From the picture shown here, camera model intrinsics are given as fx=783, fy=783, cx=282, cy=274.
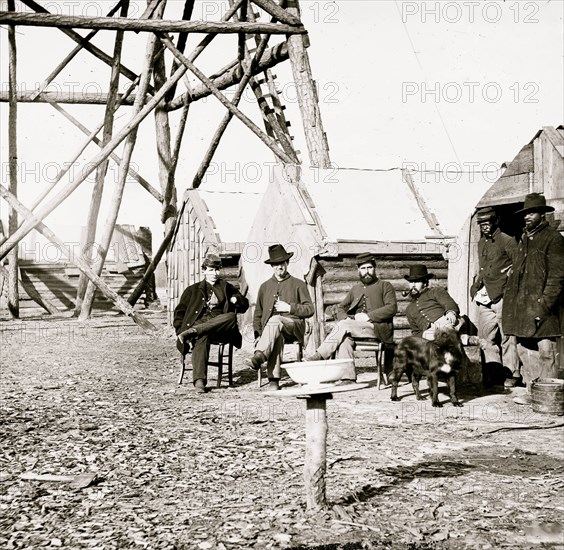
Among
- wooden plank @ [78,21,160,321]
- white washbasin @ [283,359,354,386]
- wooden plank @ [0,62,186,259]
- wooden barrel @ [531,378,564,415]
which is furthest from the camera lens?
wooden plank @ [78,21,160,321]

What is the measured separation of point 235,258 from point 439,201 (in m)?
3.33

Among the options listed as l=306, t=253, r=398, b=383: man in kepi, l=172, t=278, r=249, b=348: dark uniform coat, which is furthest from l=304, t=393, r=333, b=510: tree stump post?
l=172, t=278, r=249, b=348: dark uniform coat

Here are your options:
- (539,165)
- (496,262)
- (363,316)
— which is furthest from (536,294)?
(363,316)

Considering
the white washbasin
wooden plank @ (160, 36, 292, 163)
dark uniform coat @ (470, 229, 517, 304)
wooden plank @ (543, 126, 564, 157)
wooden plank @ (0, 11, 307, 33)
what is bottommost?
the white washbasin

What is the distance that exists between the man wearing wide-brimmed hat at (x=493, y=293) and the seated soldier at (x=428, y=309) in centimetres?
44

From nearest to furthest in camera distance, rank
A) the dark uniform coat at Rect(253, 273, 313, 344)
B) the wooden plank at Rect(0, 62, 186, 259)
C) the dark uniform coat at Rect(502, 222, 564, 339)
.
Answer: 1. the dark uniform coat at Rect(502, 222, 564, 339)
2. the dark uniform coat at Rect(253, 273, 313, 344)
3. the wooden plank at Rect(0, 62, 186, 259)

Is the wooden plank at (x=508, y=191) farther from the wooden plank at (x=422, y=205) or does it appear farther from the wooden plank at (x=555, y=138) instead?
the wooden plank at (x=422, y=205)

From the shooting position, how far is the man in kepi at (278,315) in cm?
814

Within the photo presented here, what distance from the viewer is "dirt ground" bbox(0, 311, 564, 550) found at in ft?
12.3

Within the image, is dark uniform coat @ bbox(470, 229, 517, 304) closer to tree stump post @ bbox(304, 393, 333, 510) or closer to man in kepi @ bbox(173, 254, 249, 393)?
man in kepi @ bbox(173, 254, 249, 393)

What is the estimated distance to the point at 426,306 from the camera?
7.95m

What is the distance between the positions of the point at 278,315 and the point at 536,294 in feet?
8.96

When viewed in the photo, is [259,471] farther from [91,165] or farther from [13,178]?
[13,178]

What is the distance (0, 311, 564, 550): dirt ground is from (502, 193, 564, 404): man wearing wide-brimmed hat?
0.55 metres
